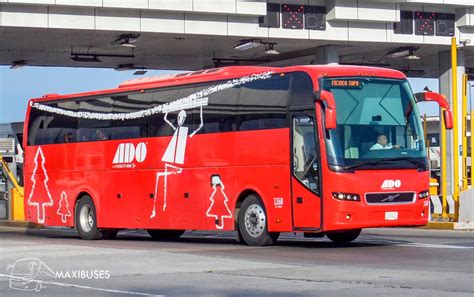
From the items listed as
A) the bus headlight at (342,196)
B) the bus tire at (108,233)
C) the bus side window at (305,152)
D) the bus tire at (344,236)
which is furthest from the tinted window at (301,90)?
the bus tire at (108,233)

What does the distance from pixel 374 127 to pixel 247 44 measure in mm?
15109

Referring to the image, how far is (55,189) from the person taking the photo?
26.9 meters

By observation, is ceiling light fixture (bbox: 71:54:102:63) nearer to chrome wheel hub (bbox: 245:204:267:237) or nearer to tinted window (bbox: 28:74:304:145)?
tinted window (bbox: 28:74:304:145)

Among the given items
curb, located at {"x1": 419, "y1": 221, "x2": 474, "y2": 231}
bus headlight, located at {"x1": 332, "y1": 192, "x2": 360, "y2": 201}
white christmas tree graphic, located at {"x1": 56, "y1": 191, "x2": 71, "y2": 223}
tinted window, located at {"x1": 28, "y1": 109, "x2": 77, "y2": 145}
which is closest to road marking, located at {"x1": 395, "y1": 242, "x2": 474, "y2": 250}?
bus headlight, located at {"x1": 332, "y1": 192, "x2": 360, "y2": 201}

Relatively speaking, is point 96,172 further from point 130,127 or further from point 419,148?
point 419,148

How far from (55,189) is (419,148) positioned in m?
10.5

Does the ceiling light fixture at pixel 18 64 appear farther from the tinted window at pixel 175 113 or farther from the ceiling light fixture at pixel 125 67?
the tinted window at pixel 175 113

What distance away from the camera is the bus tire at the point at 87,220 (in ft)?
83.4

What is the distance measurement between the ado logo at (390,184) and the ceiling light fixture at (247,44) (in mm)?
15108

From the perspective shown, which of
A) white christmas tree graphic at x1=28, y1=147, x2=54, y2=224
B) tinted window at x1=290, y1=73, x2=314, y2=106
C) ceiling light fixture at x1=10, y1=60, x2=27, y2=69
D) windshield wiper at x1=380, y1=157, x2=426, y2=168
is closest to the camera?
tinted window at x1=290, y1=73, x2=314, y2=106

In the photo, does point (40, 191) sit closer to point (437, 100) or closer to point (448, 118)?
point (437, 100)

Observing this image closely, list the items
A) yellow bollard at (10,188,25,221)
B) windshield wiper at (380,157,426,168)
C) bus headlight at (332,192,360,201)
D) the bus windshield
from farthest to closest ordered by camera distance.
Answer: yellow bollard at (10,188,25,221), windshield wiper at (380,157,426,168), the bus windshield, bus headlight at (332,192,360,201)

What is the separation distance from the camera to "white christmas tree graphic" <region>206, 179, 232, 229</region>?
70.8ft

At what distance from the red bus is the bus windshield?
0.02 m
